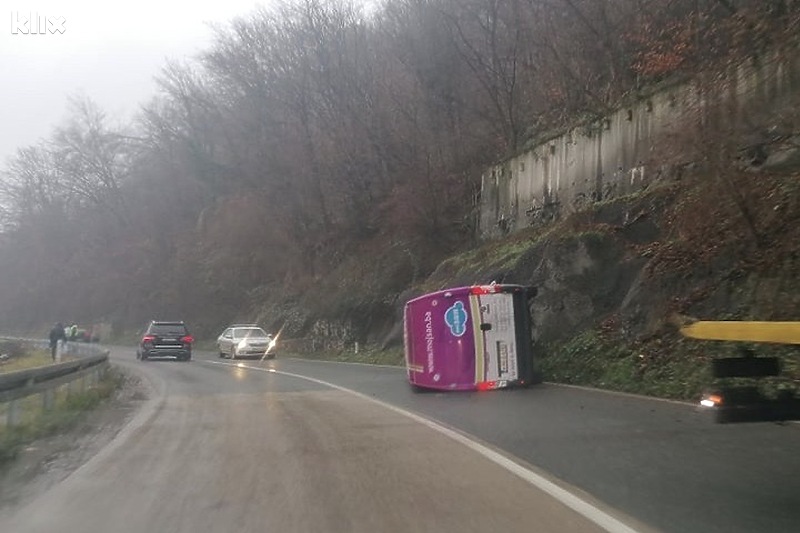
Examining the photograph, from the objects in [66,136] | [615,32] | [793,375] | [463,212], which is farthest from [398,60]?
[66,136]

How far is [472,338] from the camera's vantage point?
16.4 meters

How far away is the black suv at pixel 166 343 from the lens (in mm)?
36688

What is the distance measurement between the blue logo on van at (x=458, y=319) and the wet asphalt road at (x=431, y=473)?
207 cm

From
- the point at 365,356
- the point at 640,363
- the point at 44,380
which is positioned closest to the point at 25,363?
the point at 365,356

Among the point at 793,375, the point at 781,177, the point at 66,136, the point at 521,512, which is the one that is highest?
the point at 66,136

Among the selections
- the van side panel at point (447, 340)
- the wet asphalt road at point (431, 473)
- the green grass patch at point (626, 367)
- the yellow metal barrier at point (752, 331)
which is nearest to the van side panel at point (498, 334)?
the van side panel at point (447, 340)

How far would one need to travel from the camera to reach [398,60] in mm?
42594

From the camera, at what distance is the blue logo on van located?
1645 centimetres

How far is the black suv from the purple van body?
22207mm

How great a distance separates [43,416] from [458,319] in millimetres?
7203

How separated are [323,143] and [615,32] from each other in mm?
22736

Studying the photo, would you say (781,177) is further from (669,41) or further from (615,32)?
(615,32)

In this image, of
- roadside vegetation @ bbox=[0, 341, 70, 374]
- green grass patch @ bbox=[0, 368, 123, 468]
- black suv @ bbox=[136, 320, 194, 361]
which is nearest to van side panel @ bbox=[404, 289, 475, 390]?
green grass patch @ bbox=[0, 368, 123, 468]

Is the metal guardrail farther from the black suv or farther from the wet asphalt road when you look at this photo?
the black suv
